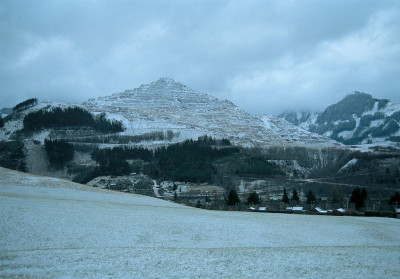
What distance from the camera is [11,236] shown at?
21344mm

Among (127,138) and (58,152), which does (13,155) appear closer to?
(58,152)

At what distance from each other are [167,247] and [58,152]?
12671 centimetres

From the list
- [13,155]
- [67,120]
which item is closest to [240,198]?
[13,155]

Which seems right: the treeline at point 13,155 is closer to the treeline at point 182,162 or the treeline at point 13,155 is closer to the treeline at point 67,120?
the treeline at point 182,162

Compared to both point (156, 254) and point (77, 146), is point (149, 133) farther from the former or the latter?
point (156, 254)

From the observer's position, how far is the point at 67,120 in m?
179

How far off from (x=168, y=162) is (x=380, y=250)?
112504 millimetres

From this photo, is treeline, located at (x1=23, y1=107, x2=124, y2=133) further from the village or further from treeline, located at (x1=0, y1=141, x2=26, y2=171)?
the village

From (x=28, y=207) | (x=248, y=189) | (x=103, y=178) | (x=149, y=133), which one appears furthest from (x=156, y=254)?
(x=149, y=133)

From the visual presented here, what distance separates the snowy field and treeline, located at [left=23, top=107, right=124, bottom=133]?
501ft

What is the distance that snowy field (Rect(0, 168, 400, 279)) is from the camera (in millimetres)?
17844

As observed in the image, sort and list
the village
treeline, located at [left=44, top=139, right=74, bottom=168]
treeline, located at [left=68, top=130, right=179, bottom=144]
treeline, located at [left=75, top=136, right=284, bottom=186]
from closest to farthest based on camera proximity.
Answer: the village → treeline, located at [left=75, top=136, right=284, bottom=186] → treeline, located at [left=44, top=139, right=74, bottom=168] → treeline, located at [left=68, top=130, right=179, bottom=144]

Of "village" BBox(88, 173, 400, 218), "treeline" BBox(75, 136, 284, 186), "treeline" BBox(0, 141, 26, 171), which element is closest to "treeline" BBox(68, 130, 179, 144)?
"treeline" BBox(75, 136, 284, 186)

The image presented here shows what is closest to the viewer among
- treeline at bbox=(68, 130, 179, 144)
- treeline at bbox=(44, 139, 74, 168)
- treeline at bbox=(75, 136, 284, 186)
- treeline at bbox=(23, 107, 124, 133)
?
treeline at bbox=(75, 136, 284, 186)
